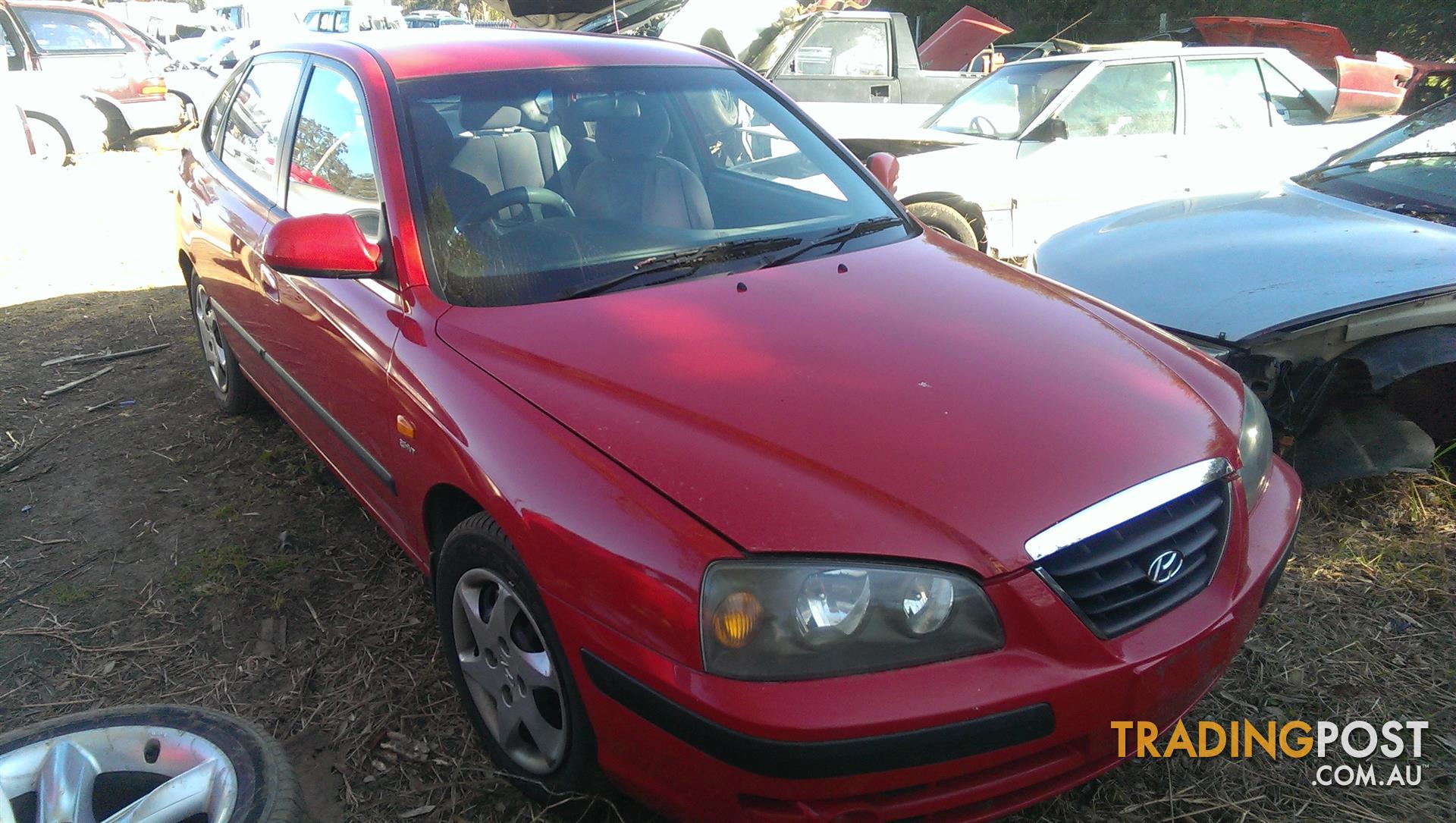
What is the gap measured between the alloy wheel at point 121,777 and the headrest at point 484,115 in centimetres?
161

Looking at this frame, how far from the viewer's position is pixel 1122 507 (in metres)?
1.71

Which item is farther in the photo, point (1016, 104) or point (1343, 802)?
point (1016, 104)

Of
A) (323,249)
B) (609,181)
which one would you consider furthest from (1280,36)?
(323,249)

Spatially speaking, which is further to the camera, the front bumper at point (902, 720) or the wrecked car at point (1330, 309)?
the wrecked car at point (1330, 309)

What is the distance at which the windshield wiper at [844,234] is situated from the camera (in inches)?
100

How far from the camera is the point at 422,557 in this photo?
2.44 m

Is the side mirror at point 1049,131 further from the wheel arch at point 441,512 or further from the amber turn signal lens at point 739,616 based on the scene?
the amber turn signal lens at point 739,616

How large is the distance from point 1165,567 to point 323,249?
6.38 ft

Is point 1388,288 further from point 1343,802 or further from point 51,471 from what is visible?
point 51,471

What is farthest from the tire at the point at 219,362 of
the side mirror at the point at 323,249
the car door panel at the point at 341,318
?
the side mirror at the point at 323,249

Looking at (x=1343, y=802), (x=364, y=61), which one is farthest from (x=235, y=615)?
(x=1343, y=802)

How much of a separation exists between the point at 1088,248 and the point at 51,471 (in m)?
4.13

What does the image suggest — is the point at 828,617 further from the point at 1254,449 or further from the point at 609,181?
the point at 609,181

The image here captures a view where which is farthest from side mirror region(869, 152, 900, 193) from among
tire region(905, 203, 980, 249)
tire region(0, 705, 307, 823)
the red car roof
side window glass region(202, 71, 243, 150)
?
side window glass region(202, 71, 243, 150)
